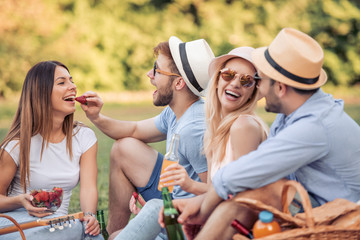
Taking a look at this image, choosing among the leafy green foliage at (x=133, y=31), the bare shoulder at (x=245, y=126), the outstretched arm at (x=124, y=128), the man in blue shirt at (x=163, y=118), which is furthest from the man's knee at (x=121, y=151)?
the leafy green foliage at (x=133, y=31)

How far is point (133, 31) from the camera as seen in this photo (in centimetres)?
1708

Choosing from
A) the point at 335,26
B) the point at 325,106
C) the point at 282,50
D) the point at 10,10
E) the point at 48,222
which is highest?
the point at 282,50

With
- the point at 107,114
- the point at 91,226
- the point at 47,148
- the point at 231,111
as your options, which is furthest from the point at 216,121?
the point at 107,114

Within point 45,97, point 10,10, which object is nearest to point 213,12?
point 10,10

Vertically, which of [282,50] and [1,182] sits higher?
[282,50]

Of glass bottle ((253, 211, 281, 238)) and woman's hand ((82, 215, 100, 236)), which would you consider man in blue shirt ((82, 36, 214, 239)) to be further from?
glass bottle ((253, 211, 281, 238))

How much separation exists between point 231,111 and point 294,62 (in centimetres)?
73

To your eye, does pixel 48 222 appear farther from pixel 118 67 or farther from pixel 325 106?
pixel 118 67

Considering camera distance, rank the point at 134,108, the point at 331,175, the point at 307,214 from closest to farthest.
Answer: the point at 307,214 → the point at 331,175 → the point at 134,108

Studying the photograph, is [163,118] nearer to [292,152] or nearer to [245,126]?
[245,126]

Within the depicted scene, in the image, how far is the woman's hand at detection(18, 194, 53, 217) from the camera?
328 centimetres

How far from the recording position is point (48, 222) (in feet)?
10.6

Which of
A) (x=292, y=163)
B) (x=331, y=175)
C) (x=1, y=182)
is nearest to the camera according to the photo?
(x=292, y=163)

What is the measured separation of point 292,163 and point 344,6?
16083 mm
